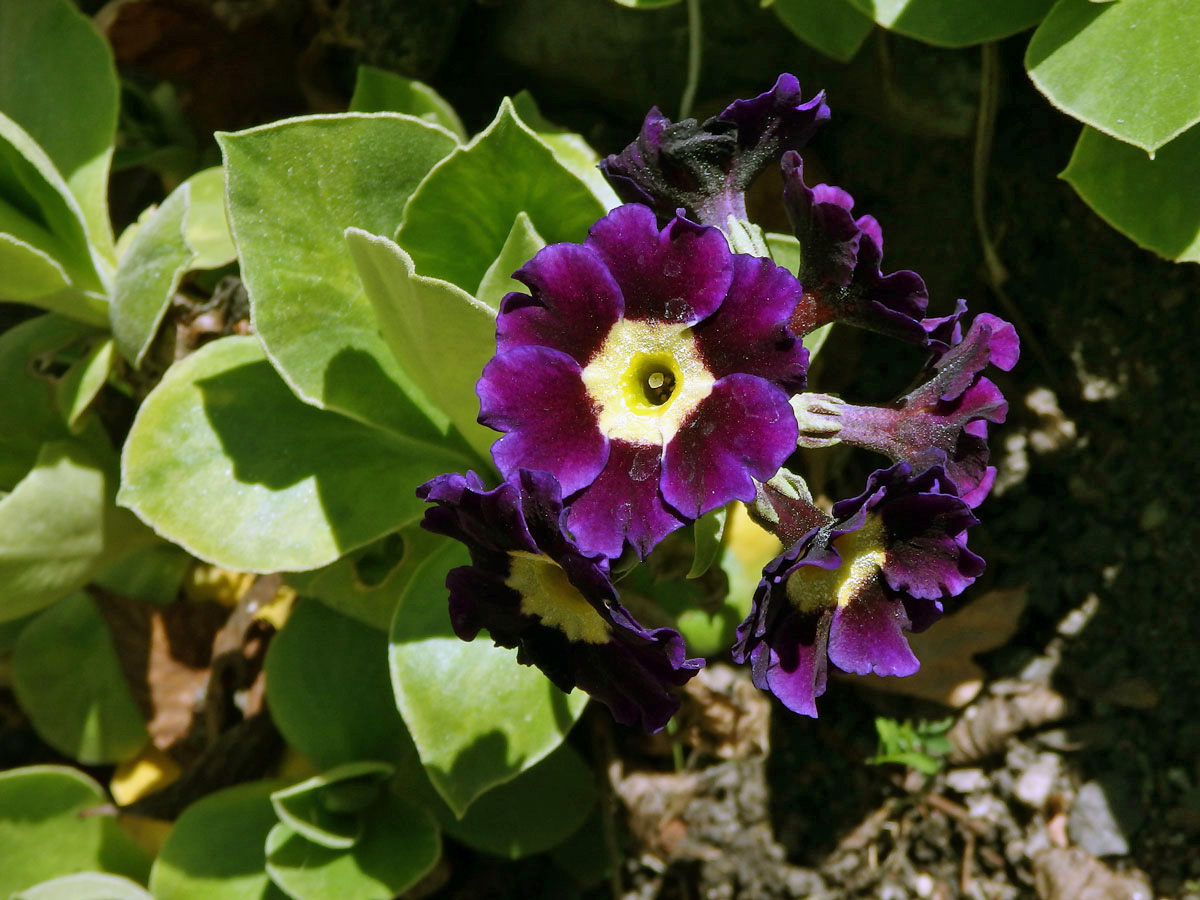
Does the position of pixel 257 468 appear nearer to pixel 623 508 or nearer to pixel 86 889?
pixel 623 508

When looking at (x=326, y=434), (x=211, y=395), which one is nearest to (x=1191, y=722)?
(x=326, y=434)

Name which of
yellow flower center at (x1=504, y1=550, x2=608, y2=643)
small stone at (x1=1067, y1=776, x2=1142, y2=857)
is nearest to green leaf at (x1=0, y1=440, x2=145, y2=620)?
yellow flower center at (x1=504, y1=550, x2=608, y2=643)

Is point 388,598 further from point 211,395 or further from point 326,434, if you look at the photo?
point 211,395

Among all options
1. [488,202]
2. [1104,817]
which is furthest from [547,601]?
[1104,817]

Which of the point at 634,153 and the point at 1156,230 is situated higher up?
the point at 634,153

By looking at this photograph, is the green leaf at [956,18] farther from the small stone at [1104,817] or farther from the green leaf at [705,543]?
the small stone at [1104,817]

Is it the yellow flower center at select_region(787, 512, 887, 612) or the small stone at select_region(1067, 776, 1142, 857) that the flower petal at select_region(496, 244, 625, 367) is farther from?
the small stone at select_region(1067, 776, 1142, 857)
